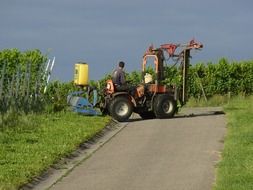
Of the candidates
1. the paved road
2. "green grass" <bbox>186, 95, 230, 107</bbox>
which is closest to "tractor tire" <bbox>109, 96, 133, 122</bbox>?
the paved road

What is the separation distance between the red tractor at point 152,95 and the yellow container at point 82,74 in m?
1.24

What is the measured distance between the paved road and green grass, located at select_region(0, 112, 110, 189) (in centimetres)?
66

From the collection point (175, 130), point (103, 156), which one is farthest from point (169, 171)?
point (175, 130)

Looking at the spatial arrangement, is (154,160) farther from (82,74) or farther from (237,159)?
(82,74)

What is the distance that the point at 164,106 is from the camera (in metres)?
25.1

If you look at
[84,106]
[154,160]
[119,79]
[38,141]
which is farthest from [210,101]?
[154,160]

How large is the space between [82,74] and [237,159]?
12099 mm

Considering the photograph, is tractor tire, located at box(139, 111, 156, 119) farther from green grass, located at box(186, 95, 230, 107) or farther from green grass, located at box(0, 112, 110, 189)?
green grass, located at box(186, 95, 230, 107)

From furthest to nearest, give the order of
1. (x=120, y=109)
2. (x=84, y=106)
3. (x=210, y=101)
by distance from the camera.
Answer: (x=210, y=101) → (x=84, y=106) → (x=120, y=109)

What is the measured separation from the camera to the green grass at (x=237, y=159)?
11.8m

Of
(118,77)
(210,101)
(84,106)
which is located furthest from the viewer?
(210,101)

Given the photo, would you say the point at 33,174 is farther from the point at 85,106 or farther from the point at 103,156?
the point at 85,106

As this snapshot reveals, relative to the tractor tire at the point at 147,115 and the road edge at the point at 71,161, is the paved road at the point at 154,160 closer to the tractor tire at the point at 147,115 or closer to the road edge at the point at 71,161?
the road edge at the point at 71,161

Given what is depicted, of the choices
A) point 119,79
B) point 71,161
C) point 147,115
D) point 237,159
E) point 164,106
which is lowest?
point 71,161
